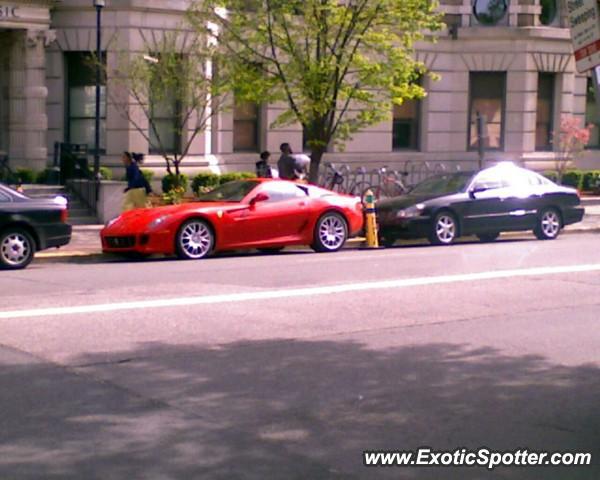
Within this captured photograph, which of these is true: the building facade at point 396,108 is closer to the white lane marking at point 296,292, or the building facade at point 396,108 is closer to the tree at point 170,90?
the tree at point 170,90

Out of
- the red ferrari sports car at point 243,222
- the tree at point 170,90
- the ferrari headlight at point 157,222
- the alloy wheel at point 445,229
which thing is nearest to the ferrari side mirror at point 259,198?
the red ferrari sports car at point 243,222

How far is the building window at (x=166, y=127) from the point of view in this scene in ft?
86.1

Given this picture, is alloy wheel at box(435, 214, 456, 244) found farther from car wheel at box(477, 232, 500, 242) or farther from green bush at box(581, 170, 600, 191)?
green bush at box(581, 170, 600, 191)

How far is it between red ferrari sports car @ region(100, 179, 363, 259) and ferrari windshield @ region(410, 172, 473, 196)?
84.0 inches

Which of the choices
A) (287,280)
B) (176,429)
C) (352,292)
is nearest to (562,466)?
(176,429)

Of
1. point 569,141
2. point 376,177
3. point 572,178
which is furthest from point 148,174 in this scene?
point 572,178

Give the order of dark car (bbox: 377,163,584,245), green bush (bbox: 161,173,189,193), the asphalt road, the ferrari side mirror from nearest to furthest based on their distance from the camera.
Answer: the asphalt road < the ferrari side mirror < dark car (bbox: 377,163,584,245) < green bush (bbox: 161,173,189,193)

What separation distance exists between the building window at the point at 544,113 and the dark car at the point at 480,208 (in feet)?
37.7

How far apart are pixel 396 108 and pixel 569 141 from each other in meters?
5.10

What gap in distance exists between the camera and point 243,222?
18.4m

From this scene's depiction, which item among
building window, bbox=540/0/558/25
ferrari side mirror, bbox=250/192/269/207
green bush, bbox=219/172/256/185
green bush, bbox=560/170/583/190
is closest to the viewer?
ferrari side mirror, bbox=250/192/269/207

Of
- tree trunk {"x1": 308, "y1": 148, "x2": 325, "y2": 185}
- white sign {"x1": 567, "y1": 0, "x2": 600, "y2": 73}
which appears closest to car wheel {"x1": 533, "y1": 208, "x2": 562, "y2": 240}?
tree trunk {"x1": 308, "y1": 148, "x2": 325, "y2": 185}

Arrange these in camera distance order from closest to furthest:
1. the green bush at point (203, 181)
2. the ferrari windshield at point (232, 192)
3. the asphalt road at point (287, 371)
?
the asphalt road at point (287, 371) → the ferrari windshield at point (232, 192) → the green bush at point (203, 181)

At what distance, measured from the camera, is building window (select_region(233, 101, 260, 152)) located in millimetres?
29453
